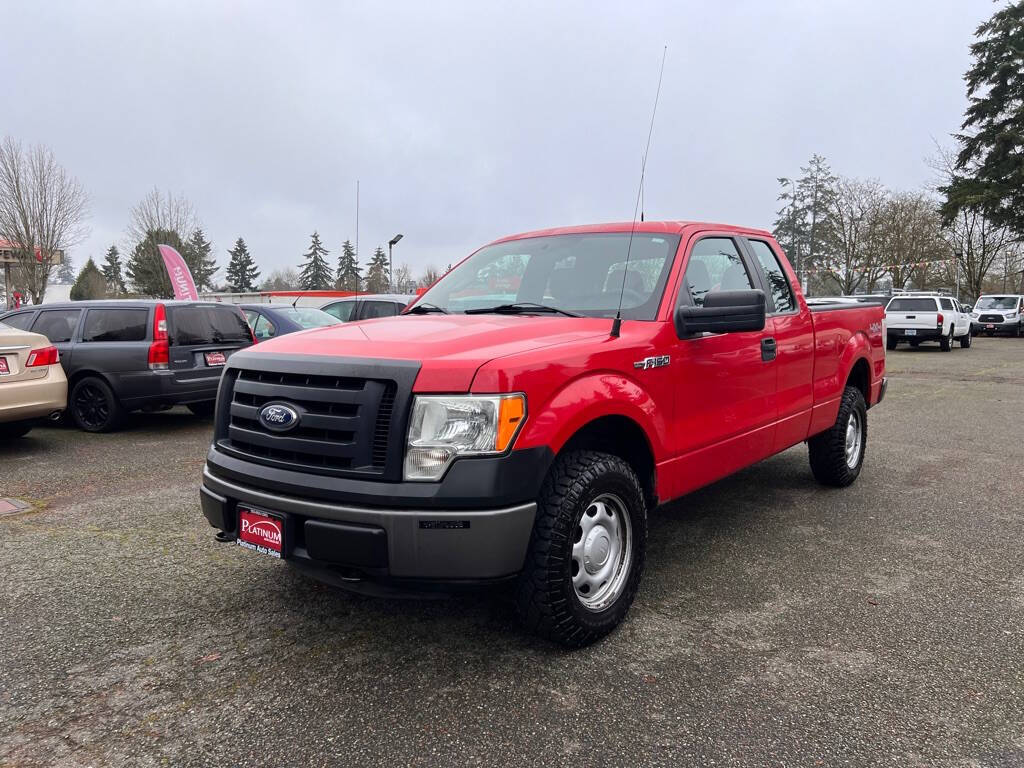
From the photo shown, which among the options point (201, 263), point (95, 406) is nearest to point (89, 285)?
point (201, 263)

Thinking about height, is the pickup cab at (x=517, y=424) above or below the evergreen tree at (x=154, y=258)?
below

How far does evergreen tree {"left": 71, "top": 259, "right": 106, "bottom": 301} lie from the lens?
181 feet

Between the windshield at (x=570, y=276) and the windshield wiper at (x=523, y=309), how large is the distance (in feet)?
0.14

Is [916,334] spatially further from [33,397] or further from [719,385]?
[33,397]

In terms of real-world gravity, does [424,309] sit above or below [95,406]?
above

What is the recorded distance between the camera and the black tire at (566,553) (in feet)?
9.17

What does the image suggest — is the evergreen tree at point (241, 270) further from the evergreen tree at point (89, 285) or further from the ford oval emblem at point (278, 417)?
the ford oval emblem at point (278, 417)

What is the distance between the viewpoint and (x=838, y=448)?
541 cm

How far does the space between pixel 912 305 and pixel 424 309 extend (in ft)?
73.8

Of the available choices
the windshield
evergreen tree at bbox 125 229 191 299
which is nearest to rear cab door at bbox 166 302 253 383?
the windshield

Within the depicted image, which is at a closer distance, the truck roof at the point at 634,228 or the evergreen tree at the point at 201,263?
the truck roof at the point at 634,228

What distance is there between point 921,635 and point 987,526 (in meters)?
1.99

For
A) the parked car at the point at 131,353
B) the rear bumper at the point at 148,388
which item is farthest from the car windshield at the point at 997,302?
the rear bumper at the point at 148,388

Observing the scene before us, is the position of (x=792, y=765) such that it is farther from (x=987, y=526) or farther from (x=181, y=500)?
(x=181, y=500)
